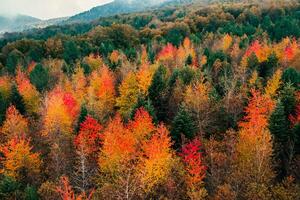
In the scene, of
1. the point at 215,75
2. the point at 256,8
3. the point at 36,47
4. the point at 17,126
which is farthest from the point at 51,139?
the point at 256,8

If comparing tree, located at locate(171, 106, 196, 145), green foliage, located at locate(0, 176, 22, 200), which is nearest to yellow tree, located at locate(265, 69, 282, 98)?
tree, located at locate(171, 106, 196, 145)

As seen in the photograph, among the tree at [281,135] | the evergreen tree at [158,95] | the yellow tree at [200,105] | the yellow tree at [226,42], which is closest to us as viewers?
the tree at [281,135]

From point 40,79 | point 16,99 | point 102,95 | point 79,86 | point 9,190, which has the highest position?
point 102,95

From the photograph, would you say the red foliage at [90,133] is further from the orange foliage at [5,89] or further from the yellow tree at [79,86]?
the orange foliage at [5,89]

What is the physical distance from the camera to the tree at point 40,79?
11544cm

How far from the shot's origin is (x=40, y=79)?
117 m

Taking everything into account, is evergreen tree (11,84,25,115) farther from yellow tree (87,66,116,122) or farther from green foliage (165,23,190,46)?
green foliage (165,23,190,46)

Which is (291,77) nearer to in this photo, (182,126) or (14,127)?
(182,126)

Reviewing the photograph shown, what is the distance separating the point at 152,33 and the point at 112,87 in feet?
276

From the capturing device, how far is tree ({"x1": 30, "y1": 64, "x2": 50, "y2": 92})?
11544cm

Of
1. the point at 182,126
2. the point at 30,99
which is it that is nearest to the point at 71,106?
the point at 30,99

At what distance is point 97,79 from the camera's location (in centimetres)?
9869

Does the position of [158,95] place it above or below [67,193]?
below

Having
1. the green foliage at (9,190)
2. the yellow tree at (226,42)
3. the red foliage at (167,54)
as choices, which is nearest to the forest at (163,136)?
the green foliage at (9,190)
